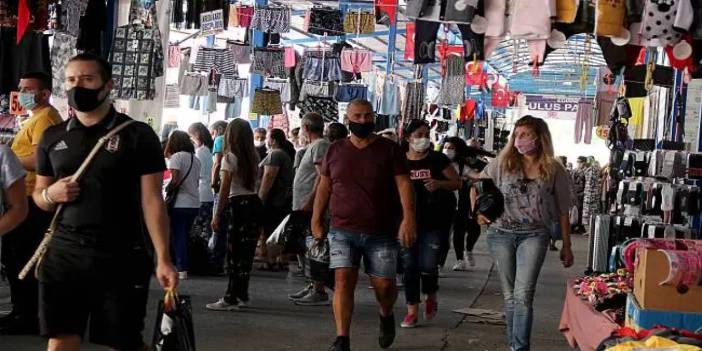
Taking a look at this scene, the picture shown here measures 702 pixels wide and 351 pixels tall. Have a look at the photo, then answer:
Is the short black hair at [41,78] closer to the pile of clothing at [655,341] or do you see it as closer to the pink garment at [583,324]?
the pink garment at [583,324]

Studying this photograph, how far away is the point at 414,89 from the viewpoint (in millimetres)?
20203

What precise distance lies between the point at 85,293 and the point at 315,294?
5.54 m

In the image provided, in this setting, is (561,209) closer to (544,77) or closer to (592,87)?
(544,77)

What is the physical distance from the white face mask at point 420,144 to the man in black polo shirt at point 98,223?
4.33 meters

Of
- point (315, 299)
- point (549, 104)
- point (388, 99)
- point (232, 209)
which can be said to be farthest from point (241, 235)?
point (549, 104)

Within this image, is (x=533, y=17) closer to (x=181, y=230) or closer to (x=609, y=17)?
(x=609, y=17)

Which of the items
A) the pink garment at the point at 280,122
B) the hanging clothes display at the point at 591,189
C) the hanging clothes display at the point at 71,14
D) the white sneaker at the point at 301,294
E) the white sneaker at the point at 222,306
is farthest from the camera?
the hanging clothes display at the point at 591,189

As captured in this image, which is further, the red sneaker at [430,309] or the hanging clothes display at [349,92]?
the hanging clothes display at [349,92]

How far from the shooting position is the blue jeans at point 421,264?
344 inches

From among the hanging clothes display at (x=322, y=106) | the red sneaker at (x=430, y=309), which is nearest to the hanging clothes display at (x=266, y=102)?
the hanging clothes display at (x=322, y=106)

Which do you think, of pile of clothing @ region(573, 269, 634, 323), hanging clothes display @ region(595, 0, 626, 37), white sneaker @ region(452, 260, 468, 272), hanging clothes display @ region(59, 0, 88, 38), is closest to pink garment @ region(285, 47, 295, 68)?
white sneaker @ region(452, 260, 468, 272)

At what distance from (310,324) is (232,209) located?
1.23 metres

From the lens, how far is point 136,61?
28.5 feet

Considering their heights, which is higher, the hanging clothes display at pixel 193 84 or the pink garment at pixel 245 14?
the pink garment at pixel 245 14
